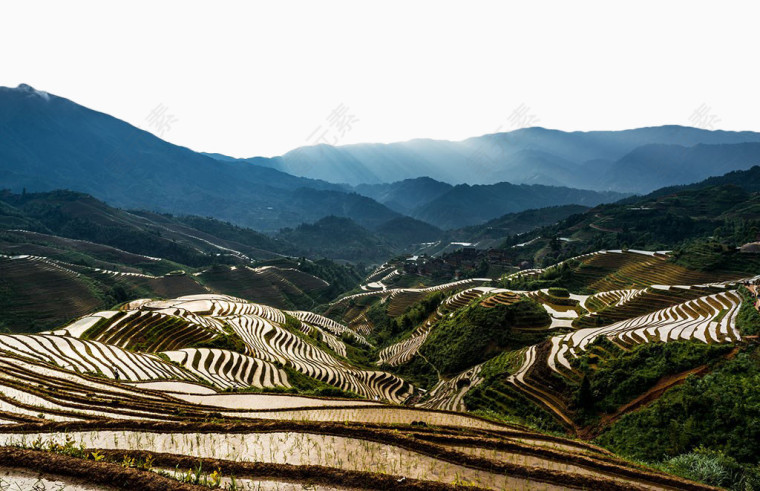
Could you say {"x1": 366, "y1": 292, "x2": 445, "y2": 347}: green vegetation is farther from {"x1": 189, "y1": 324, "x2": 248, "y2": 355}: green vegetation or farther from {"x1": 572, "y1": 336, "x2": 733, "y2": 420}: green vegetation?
{"x1": 572, "y1": 336, "x2": 733, "y2": 420}: green vegetation

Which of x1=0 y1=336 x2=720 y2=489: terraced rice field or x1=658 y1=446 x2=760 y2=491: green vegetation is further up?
x1=0 y1=336 x2=720 y2=489: terraced rice field

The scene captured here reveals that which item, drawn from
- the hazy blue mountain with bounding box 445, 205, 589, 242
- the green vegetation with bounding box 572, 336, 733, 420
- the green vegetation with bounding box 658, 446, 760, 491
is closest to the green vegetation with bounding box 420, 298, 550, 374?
the green vegetation with bounding box 572, 336, 733, 420

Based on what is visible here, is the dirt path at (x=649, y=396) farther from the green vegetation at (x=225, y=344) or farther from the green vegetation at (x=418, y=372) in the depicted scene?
the green vegetation at (x=225, y=344)

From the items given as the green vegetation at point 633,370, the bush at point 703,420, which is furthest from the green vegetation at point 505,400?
the bush at point 703,420

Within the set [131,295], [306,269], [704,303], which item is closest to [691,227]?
[704,303]

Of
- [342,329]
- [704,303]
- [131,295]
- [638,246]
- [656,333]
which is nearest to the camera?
[656,333]

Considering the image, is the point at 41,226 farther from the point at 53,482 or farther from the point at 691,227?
the point at 691,227
